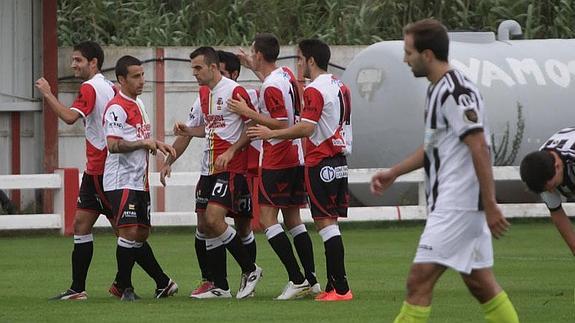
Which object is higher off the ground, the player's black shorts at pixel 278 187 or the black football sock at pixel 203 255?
the player's black shorts at pixel 278 187

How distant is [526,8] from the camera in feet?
85.0

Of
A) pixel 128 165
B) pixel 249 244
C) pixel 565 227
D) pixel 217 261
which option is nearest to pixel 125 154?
pixel 128 165

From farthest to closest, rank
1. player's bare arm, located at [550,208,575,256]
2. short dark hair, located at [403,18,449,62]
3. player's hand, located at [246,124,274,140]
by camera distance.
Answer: player's hand, located at [246,124,274,140]
player's bare arm, located at [550,208,575,256]
short dark hair, located at [403,18,449,62]

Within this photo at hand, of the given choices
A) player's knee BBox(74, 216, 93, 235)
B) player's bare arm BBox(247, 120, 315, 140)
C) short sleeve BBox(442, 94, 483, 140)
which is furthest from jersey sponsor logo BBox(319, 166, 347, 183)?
short sleeve BBox(442, 94, 483, 140)

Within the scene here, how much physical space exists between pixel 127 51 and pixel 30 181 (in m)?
2.95

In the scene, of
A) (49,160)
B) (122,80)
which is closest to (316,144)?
(122,80)

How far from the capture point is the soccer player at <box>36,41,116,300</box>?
12.0m

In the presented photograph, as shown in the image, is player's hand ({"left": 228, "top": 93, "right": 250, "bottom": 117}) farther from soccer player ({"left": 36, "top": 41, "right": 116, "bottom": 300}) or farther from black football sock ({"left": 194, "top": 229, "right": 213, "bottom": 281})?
black football sock ({"left": 194, "top": 229, "right": 213, "bottom": 281})

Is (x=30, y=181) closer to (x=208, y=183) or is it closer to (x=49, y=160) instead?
(x=49, y=160)

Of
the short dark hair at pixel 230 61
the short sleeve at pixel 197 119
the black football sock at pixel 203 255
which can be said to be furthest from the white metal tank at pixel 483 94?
the black football sock at pixel 203 255

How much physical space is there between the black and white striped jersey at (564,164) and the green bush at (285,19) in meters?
14.7

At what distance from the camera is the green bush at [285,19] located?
25075mm

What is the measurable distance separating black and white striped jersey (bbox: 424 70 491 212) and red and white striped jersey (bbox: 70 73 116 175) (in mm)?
4550

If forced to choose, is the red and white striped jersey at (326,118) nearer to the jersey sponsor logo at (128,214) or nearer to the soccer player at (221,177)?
the soccer player at (221,177)
